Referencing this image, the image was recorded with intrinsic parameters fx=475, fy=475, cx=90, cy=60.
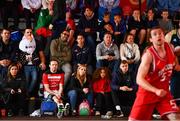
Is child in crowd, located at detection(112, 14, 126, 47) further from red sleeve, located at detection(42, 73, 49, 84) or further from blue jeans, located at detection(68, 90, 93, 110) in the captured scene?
red sleeve, located at detection(42, 73, 49, 84)

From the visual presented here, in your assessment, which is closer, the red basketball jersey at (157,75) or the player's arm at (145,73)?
the player's arm at (145,73)

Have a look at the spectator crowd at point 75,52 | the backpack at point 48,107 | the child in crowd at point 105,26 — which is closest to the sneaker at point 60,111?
the spectator crowd at point 75,52

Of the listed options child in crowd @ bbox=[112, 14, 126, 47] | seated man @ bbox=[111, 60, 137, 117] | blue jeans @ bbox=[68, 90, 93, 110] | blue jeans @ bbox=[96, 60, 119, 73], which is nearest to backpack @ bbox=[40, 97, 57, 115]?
blue jeans @ bbox=[68, 90, 93, 110]

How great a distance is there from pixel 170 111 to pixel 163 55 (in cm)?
67

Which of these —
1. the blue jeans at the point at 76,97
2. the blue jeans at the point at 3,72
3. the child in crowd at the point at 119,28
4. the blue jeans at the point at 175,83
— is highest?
the child in crowd at the point at 119,28

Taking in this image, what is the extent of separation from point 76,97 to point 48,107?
57 centimetres

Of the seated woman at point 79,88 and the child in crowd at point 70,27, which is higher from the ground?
the child in crowd at point 70,27

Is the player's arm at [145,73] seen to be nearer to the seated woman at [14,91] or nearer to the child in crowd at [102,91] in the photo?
the child in crowd at [102,91]

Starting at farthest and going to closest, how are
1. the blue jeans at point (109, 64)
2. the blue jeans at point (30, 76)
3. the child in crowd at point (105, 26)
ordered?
the child in crowd at point (105, 26) < the blue jeans at point (109, 64) < the blue jeans at point (30, 76)

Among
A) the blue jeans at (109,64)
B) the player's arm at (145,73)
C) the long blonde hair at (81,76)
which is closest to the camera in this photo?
the player's arm at (145,73)

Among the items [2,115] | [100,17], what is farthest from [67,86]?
[100,17]

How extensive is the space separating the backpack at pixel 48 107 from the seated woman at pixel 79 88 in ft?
1.13

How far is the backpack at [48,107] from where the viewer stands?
348 inches

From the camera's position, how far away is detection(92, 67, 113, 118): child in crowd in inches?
353
